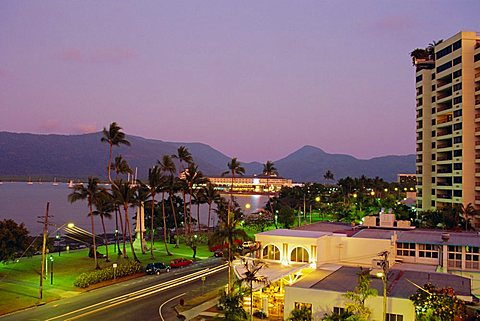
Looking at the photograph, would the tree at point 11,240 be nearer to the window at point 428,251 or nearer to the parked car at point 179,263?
the parked car at point 179,263

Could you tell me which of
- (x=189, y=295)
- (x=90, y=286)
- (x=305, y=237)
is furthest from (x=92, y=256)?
(x=305, y=237)

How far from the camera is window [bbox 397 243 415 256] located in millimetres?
45062

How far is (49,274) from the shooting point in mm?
51562

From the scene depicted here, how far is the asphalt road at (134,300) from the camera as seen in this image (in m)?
36.0

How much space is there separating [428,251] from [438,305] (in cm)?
1774

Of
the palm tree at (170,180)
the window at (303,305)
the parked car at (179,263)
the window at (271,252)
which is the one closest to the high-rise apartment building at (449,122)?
the palm tree at (170,180)

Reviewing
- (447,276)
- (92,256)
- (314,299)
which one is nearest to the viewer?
(314,299)

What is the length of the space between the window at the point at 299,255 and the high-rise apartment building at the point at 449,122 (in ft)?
157

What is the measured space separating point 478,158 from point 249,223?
4642cm

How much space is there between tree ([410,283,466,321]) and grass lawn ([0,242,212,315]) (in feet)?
98.3

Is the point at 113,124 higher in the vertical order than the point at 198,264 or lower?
higher

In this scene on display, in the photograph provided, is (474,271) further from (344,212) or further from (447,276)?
(344,212)

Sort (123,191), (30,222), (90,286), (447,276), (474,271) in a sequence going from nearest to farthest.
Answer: (447,276) < (474,271) < (90,286) < (123,191) < (30,222)

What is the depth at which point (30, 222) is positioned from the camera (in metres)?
152
